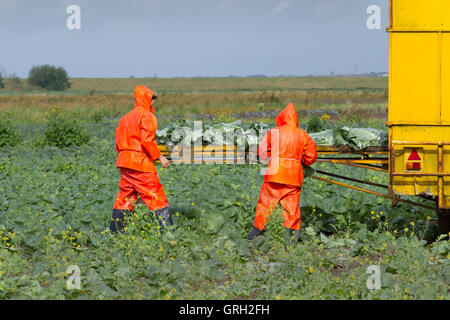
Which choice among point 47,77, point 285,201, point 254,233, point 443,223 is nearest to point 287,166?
point 285,201

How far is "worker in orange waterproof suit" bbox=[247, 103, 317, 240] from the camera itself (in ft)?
22.4

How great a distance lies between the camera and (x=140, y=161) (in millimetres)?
6957

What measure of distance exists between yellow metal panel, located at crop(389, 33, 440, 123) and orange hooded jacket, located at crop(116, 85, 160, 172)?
273 cm

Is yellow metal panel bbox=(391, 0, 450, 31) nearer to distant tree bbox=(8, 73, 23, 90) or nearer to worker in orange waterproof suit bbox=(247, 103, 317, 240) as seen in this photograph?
worker in orange waterproof suit bbox=(247, 103, 317, 240)

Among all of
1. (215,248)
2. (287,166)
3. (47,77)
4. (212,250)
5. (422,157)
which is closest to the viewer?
(422,157)

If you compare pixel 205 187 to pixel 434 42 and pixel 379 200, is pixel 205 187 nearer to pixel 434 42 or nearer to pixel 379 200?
pixel 379 200

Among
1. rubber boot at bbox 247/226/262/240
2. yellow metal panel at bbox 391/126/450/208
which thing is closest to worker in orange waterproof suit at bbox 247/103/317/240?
rubber boot at bbox 247/226/262/240

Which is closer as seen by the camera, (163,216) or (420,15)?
(420,15)

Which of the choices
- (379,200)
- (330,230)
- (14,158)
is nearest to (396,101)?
(330,230)

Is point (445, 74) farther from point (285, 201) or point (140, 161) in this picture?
point (140, 161)

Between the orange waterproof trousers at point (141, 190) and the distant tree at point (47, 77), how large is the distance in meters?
82.0

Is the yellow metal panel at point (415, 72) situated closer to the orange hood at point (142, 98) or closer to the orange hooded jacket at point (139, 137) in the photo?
the orange hooded jacket at point (139, 137)

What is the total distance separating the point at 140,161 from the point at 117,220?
30.7 inches
